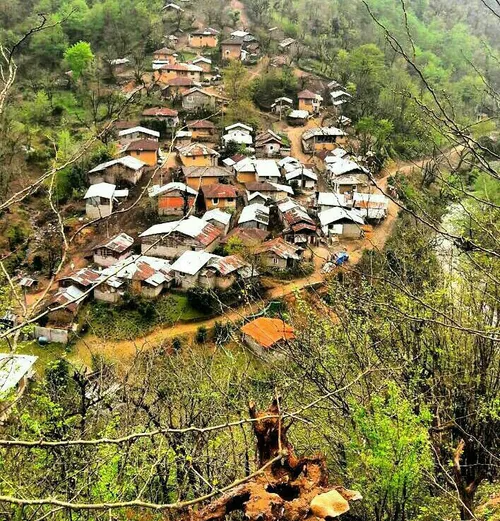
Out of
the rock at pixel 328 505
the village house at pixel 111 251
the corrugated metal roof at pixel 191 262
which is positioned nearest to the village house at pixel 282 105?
the village house at pixel 111 251

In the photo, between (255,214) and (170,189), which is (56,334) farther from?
(255,214)

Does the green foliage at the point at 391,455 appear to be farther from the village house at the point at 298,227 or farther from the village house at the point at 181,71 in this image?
the village house at the point at 181,71

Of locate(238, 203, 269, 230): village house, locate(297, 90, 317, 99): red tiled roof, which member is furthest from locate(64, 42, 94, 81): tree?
locate(238, 203, 269, 230): village house

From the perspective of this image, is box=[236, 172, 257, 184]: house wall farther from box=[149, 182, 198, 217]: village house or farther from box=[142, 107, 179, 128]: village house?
box=[142, 107, 179, 128]: village house

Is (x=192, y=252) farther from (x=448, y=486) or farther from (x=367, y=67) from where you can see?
(x=367, y=67)

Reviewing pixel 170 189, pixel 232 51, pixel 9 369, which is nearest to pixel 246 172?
pixel 170 189
